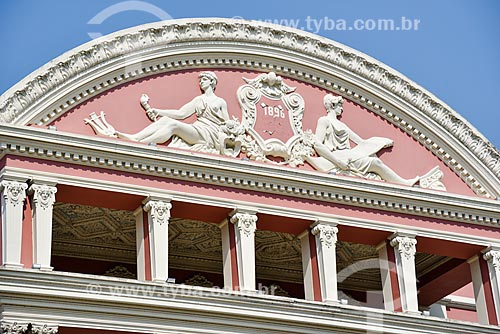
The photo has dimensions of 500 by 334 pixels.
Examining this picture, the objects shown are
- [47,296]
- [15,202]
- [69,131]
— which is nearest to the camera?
[47,296]

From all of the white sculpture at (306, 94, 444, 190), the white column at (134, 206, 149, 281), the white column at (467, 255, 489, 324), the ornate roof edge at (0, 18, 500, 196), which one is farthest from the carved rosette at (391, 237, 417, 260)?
the white column at (134, 206, 149, 281)

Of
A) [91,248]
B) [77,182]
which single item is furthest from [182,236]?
[77,182]

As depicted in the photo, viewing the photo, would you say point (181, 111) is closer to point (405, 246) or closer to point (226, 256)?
point (226, 256)

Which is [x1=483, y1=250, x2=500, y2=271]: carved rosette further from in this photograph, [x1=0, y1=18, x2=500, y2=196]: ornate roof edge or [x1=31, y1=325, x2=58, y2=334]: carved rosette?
[x1=31, y1=325, x2=58, y2=334]: carved rosette

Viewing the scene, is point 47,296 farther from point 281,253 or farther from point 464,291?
point 464,291

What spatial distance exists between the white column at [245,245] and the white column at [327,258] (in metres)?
1.19

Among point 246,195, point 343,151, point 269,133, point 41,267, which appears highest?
point 269,133

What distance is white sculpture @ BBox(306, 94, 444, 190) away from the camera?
21922 mm

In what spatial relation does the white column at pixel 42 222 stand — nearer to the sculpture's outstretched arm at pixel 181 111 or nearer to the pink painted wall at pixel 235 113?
the pink painted wall at pixel 235 113

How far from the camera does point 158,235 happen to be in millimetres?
19750

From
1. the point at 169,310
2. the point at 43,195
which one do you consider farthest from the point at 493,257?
the point at 43,195

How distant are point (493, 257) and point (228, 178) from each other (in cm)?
525

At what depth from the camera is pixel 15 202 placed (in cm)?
1894

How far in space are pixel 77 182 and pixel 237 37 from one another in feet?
14.5
